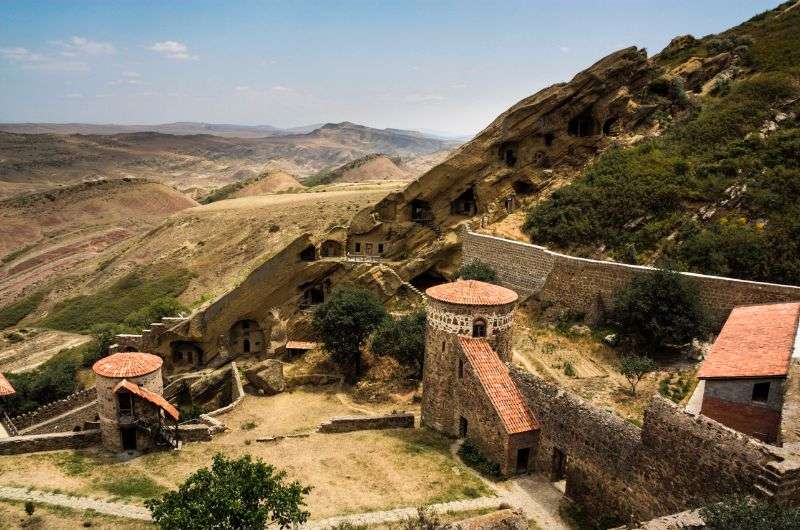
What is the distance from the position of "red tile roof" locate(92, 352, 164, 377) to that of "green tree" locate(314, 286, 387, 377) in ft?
31.5

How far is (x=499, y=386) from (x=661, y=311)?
28.2 feet

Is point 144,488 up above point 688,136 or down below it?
below

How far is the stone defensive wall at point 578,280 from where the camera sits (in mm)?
22234

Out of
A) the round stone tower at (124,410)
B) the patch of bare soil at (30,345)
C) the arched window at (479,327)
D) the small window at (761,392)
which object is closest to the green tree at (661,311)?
the arched window at (479,327)

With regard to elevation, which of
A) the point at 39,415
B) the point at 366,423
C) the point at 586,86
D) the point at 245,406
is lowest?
the point at 39,415

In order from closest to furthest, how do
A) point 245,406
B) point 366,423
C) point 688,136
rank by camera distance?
point 366,423, point 245,406, point 688,136

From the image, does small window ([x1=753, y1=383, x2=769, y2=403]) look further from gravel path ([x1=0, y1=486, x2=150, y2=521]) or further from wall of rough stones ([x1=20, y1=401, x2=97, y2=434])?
wall of rough stones ([x1=20, y1=401, x2=97, y2=434])

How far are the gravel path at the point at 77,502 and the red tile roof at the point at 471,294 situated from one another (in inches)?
499

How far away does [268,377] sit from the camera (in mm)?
31172

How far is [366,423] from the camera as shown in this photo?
23.3m

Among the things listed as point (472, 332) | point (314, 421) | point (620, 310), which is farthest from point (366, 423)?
point (620, 310)

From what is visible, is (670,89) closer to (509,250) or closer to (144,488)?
(509,250)

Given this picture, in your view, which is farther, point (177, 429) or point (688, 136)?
point (688, 136)

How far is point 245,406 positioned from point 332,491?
1324cm
